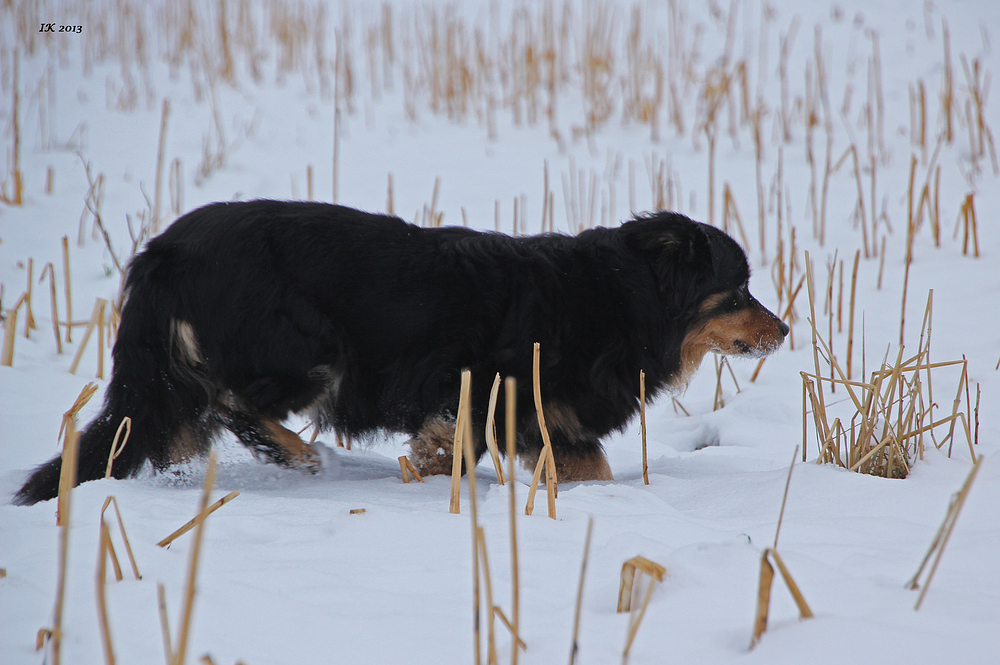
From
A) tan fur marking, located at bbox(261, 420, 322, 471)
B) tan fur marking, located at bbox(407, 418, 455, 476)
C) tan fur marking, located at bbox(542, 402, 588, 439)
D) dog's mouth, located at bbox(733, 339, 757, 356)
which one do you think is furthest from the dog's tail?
dog's mouth, located at bbox(733, 339, 757, 356)

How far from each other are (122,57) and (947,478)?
332 inches

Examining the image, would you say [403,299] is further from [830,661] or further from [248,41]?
[248,41]

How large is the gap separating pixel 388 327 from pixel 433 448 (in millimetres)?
594

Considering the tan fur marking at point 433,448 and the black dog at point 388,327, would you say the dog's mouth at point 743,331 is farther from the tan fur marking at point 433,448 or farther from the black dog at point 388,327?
the tan fur marking at point 433,448

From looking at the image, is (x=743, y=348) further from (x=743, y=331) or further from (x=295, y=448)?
(x=295, y=448)

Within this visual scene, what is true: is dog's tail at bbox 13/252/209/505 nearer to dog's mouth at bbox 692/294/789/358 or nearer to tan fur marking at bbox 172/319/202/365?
tan fur marking at bbox 172/319/202/365

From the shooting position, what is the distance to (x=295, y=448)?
2443 mm

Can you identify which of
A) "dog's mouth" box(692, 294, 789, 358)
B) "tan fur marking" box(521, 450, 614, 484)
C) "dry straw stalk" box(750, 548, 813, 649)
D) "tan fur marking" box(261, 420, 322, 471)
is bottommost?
"tan fur marking" box(521, 450, 614, 484)

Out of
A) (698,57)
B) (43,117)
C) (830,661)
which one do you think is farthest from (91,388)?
(698,57)

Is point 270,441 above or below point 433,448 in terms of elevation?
above

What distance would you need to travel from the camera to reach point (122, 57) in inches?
306

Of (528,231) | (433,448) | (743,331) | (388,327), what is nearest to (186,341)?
(388,327)

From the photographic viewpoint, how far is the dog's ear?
8.69 feet

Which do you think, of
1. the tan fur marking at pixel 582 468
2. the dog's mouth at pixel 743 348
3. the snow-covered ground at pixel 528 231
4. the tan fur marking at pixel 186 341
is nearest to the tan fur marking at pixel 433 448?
the snow-covered ground at pixel 528 231
